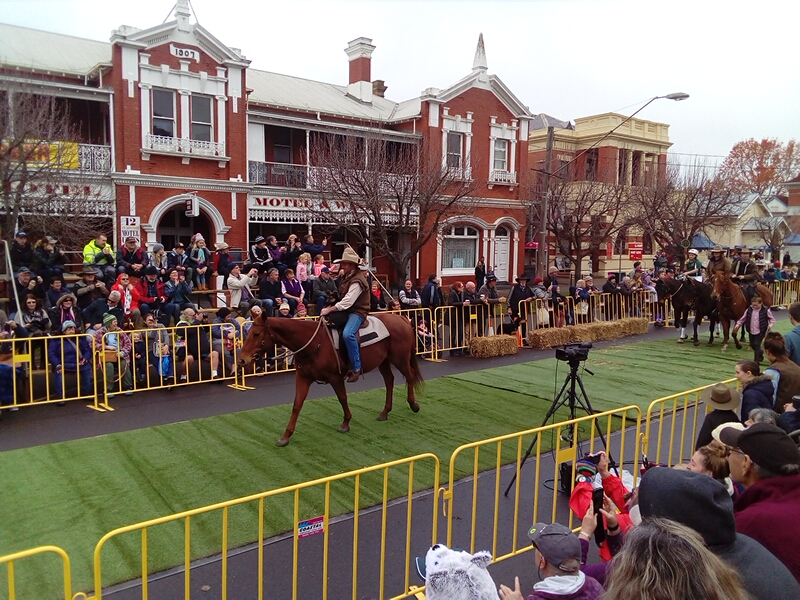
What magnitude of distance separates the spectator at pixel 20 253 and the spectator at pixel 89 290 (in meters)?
2.03

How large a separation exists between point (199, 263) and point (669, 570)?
1604 cm

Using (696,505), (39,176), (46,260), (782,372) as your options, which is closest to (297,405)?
(782,372)

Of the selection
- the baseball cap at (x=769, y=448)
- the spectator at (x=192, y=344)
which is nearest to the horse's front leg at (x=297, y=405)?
the spectator at (x=192, y=344)

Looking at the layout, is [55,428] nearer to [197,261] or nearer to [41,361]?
[41,361]

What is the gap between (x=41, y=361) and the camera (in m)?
10.8

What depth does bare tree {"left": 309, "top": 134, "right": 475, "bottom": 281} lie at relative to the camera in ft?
70.8

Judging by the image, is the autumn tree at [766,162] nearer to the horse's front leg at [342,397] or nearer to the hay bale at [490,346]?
the hay bale at [490,346]

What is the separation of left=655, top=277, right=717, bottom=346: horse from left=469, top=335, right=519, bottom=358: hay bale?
5.50m

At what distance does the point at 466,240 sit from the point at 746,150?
47.0m

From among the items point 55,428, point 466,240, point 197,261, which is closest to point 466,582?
point 55,428

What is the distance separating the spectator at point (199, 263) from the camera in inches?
655

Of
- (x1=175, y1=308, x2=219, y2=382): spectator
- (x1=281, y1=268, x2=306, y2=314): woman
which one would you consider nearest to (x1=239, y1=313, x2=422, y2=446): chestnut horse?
(x1=175, y1=308, x2=219, y2=382): spectator

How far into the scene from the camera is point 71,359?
10.5 meters

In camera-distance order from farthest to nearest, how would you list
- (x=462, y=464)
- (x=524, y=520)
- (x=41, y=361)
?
(x=41, y=361) → (x=462, y=464) → (x=524, y=520)
